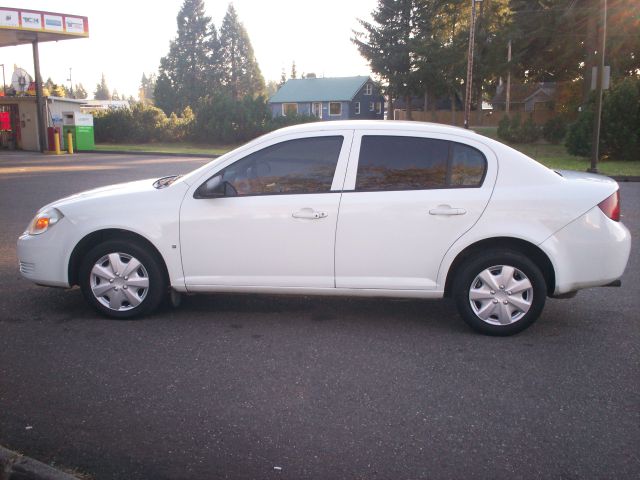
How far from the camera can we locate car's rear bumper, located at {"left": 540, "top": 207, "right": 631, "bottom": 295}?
499cm

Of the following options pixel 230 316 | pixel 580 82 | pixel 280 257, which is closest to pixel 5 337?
pixel 230 316

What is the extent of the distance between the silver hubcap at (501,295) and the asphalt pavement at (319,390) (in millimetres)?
209

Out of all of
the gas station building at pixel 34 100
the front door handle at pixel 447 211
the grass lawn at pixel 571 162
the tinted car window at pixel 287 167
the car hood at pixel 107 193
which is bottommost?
the grass lawn at pixel 571 162

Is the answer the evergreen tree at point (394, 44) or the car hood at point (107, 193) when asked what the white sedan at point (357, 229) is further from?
the evergreen tree at point (394, 44)

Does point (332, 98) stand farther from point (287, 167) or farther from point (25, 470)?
point (25, 470)

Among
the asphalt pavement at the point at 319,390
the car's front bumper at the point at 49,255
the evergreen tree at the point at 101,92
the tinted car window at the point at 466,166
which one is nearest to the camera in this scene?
the asphalt pavement at the point at 319,390

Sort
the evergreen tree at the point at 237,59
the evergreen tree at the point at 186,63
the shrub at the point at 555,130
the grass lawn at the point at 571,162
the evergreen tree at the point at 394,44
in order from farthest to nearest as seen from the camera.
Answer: the evergreen tree at the point at 237,59
the evergreen tree at the point at 186,63
the evergreen tree at the point at 394,44
the shrub at the point at 555,130
the grass lawn at the point at 571,162

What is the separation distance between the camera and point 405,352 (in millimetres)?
4820

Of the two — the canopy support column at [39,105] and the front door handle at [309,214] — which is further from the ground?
the canopy support column at [39,105]

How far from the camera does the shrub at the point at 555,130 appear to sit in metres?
32.8

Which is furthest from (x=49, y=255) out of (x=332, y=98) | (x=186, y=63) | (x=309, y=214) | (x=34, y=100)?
(x=186, y=63)

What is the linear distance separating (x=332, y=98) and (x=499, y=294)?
67.9 metres

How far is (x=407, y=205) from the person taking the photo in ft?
16.6

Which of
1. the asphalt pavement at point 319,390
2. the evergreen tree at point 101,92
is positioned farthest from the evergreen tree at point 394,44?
the evergreen tree at point 101,92
